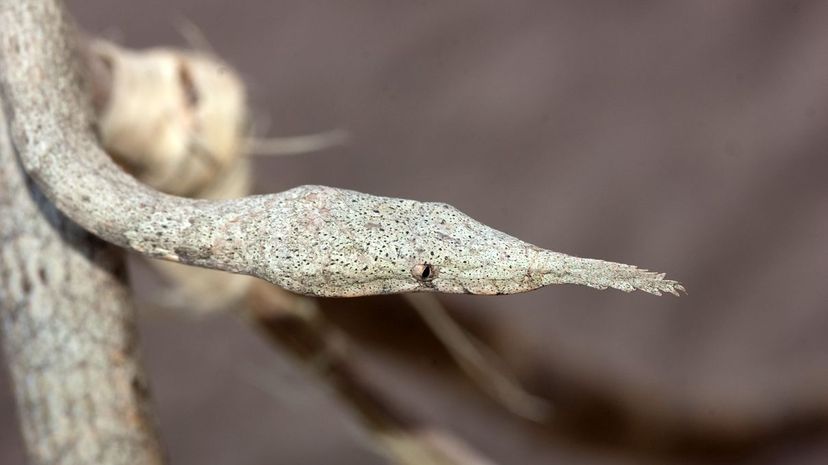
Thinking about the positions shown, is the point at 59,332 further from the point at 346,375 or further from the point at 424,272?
the point at 346,375

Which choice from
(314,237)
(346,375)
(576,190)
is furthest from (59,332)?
(576,190)

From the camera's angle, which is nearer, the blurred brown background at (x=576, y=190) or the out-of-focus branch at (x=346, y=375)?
the out-of-focus branch at (x=346, y=375)

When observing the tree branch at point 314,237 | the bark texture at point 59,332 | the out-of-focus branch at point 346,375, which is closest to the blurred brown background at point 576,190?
the out-of-focus branch at point 346,375

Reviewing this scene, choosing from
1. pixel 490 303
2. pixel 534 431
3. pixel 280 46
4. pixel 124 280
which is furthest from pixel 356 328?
pixel 280 46

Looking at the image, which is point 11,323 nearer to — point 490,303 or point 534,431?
point 490,303

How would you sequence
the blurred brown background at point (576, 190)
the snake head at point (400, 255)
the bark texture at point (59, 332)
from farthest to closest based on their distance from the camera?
the blurred brown background at point (576, 190) → the bark texture at point (59, 332) → the snake head at point (400, 255)

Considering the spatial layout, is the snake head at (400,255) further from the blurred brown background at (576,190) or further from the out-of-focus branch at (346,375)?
the blurred brown background at (576,190)
